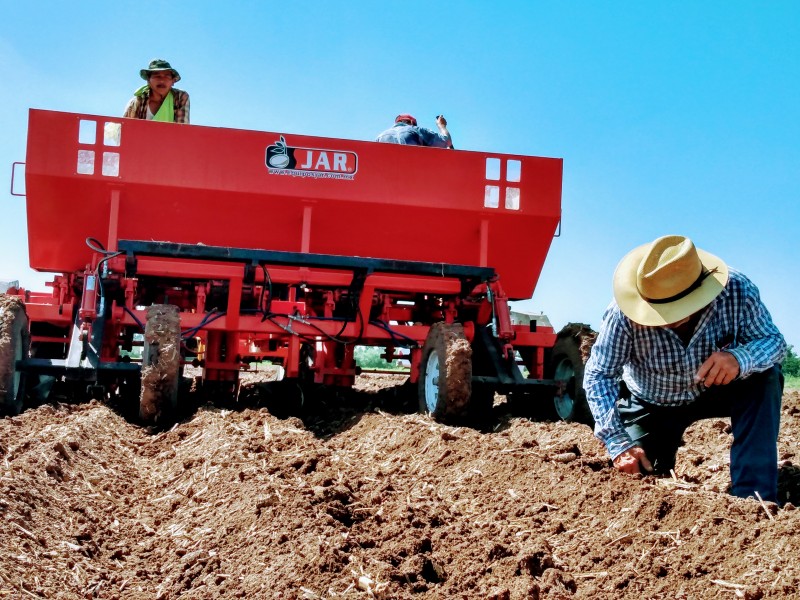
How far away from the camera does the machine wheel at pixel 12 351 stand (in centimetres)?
642

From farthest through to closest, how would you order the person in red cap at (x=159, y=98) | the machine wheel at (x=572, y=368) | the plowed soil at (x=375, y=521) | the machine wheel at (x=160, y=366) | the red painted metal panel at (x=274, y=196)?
the person in red cap at (x=159, y=98) < the red painted metal panel at (x=274, y=196) < the machine wheel at (x=572, y=368) < the machine wheel at (x=160, y=366) < the plowed soil at (x=375, y=521)

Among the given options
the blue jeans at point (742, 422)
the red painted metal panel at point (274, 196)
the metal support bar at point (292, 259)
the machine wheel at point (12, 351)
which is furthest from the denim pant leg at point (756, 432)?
the machine wheel at point (12, 351)

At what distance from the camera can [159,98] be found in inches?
358

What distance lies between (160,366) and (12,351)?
113 centimetres

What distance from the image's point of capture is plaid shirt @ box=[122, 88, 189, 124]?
359 inches

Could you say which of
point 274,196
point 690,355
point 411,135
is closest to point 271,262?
point 274,196

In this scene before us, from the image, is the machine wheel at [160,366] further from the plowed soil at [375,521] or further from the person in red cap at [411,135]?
the person in red cap at [411,135]

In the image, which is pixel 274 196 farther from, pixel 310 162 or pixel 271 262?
pixel 271 262

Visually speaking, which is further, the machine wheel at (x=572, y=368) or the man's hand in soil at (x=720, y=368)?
the machine wheel at (x=572, y=368)

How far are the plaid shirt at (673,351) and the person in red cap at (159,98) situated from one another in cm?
599

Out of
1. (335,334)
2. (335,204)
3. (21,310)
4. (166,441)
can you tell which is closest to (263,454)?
(166,441)

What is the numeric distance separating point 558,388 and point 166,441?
3.10 meters

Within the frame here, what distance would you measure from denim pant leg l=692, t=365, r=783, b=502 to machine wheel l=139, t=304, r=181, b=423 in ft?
12.0

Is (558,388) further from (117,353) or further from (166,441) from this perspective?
(117,353)
